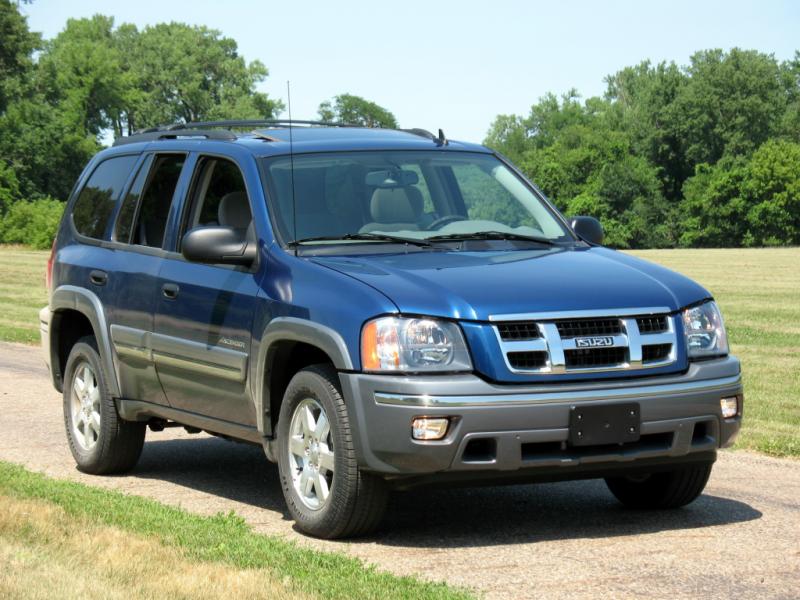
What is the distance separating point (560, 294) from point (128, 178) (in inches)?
141

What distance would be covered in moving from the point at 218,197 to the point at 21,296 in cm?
2422

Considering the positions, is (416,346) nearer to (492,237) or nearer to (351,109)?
(492,237)

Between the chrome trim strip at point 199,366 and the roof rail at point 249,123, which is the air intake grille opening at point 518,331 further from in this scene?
the roof rail at point 249,123

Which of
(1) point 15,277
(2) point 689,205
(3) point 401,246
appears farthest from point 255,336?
(2) point 689,205

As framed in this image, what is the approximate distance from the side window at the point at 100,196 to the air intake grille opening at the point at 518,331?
11.8 feet

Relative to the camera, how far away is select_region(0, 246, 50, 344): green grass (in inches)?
822

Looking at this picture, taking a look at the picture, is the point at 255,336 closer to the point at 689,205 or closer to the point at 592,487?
the point at 592,487

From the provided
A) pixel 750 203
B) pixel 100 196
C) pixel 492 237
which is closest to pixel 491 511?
pixel 492 237

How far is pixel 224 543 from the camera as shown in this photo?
6312 mm

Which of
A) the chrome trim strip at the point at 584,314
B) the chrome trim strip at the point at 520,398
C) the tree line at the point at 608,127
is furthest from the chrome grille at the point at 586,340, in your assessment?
the tree line at the point at 608,127

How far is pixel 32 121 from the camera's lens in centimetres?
9350

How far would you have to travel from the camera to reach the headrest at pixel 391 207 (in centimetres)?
755

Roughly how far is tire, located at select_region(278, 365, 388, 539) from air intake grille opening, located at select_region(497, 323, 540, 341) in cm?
78

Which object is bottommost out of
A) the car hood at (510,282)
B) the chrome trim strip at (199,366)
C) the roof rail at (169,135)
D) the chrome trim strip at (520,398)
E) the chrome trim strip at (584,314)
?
the chrome trim strip at (199,366)
